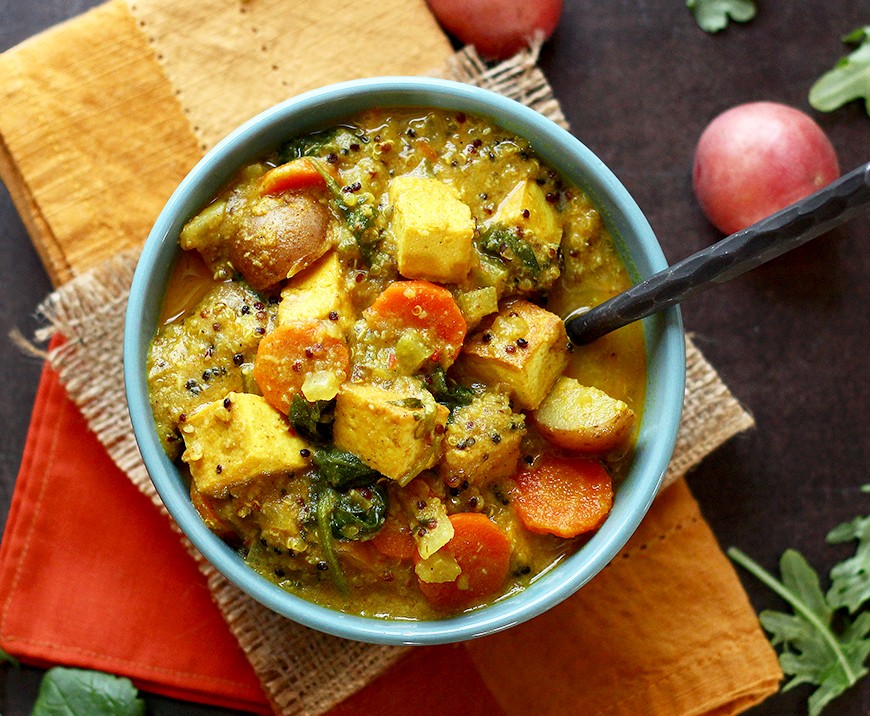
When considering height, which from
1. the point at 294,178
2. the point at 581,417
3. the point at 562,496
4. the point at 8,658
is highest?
the point at 294,178

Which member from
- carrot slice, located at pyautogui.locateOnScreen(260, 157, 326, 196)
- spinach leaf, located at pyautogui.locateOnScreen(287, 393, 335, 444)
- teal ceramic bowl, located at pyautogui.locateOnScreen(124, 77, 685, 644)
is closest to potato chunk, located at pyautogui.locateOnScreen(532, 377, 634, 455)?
teal ceramic bowl, located at pyautogui.locateOnScreen(124, 77, 685, 644)

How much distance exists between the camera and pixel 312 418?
232cm

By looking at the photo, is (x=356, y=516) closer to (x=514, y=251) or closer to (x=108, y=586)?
(x=514, y=251)

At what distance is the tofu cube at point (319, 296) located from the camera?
2.33 meters

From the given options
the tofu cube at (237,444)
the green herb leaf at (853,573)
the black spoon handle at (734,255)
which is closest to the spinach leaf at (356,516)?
the tofu cube at (237,444)

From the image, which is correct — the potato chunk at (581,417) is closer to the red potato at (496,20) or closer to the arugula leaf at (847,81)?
the red potato at (496,20)

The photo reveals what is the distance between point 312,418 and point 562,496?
0.71m

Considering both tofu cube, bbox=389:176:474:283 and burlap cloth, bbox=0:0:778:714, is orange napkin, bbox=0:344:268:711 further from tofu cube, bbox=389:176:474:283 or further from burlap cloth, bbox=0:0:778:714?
tofu cube, bbox=389:176:474:283

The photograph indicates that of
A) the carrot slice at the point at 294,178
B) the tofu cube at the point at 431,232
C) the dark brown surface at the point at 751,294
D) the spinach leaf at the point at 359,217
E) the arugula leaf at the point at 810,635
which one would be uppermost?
the carrot slice at the point at 294,178

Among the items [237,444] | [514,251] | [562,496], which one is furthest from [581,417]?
[237,444]

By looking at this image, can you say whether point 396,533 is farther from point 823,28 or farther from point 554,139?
point 823,28

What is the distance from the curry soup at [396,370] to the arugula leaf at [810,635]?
3.71 feet

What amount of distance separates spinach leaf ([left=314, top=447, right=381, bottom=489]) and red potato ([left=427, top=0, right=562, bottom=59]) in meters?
1.66

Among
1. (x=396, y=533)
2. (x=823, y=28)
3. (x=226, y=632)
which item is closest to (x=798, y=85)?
(x=823, y=28)
